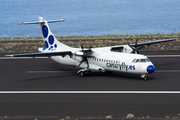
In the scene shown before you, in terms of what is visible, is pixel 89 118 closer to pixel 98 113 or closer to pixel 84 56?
pixel 98 113

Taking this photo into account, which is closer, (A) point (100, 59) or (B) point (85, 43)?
(A) point (100, 59)

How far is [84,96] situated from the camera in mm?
21547

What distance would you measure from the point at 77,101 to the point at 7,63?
2133cm

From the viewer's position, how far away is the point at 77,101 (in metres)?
20.2

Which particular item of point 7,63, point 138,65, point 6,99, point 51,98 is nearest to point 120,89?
point 138,65

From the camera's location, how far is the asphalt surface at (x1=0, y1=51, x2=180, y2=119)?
1741cm

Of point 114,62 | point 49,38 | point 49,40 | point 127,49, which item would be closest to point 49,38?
point 49,38

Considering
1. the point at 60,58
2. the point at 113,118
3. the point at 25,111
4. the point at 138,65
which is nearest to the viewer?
the point at 113,118

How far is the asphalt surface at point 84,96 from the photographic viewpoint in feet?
57.1

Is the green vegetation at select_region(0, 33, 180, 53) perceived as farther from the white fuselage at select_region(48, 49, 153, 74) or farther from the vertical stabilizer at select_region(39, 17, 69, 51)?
the white fuselage at select_region(48, 49, 153, 74)

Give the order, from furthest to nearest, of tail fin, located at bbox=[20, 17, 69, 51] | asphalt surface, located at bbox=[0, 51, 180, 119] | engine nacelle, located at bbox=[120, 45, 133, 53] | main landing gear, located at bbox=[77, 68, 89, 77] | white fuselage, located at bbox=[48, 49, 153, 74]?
1. tail fin, located at bbox=[20, 17, 69, 51]
2. engine nacelle, located at bbox=[120, 45, 133, 53]
3. main landing gear, located at bbox=[77, 68, 89, 77]
4. white fuselage, located at bbox=[48, 49, 153, 74]
5. asphalt surface, located at bbox=[0, 51, 180, 119]

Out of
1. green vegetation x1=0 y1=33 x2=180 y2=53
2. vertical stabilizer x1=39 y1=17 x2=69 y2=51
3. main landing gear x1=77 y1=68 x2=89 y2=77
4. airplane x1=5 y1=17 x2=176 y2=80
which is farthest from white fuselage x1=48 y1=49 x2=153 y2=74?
green vegetation x1=0 y1=33 x2=180 y2=53

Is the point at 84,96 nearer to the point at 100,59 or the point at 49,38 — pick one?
the point at 100,59

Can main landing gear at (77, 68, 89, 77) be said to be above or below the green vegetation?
below
